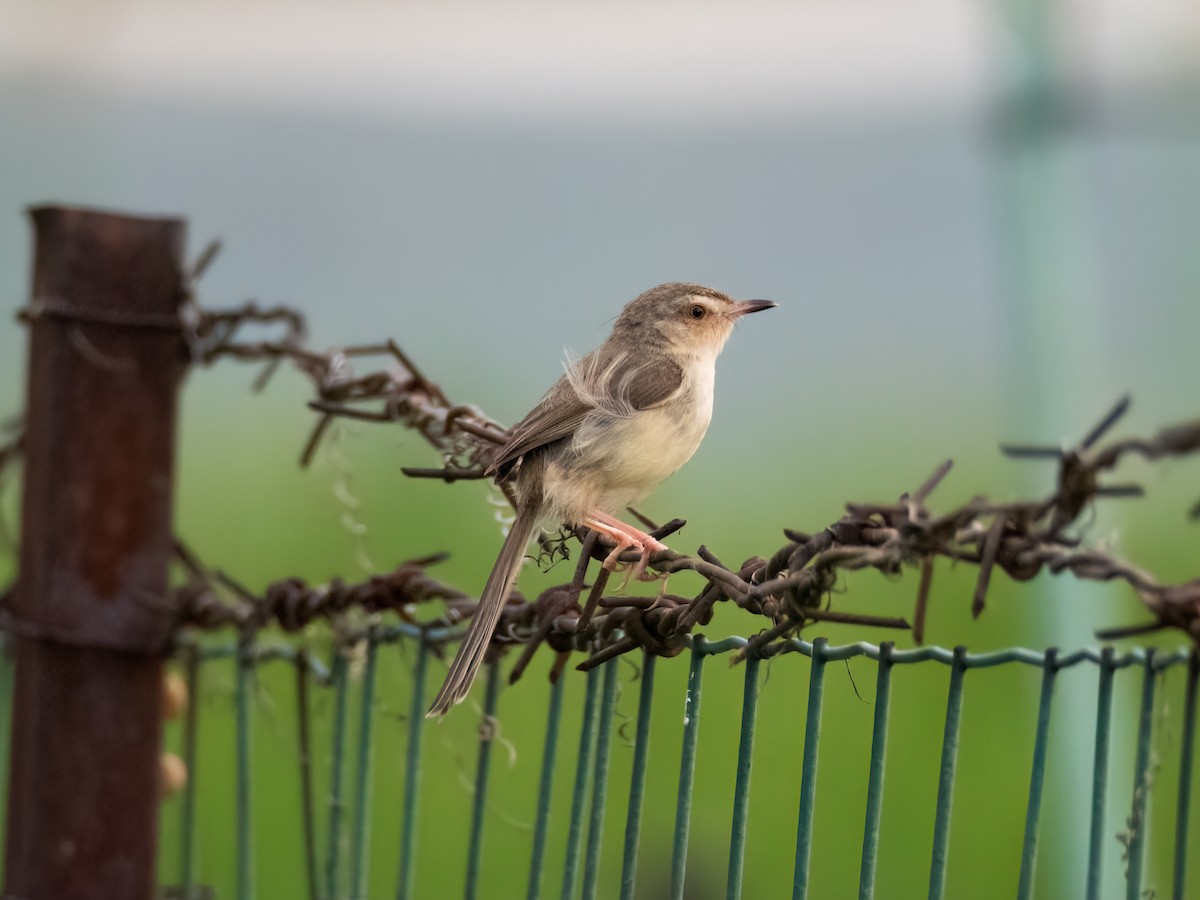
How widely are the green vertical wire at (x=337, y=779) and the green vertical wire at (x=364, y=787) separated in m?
0.03

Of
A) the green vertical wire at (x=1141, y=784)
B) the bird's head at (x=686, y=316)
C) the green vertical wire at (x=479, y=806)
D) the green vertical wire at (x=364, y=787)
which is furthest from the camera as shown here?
the bird's head at (x=686, y=316)

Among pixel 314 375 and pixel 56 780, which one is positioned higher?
pixel 314 375

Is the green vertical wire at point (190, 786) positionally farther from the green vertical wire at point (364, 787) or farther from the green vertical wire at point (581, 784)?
the green vertical wire at point (581, 784)

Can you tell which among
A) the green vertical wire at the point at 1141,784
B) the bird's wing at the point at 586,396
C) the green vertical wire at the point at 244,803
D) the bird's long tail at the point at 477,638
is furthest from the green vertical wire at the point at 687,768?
the green vertical wire at the point at 244,803

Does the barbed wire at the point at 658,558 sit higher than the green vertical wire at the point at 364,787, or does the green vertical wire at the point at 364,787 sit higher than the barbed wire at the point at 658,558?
the barbed wire at the point at 658,558

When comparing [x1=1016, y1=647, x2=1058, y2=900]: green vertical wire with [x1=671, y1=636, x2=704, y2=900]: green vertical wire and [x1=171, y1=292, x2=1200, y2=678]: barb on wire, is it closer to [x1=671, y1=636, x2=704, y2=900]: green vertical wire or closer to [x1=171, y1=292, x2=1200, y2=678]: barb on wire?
[x1=171, y1=292, x2=1200, y2=678]: barb on wire

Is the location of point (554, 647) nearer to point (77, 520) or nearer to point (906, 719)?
point (77, 520)

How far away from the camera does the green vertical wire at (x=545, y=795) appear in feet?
5.95

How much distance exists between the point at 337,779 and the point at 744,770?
38.1 inches

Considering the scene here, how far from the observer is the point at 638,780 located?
1650 mm

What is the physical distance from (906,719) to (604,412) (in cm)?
219

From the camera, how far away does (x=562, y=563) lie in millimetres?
2197

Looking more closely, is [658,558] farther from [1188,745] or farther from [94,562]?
[94,562]

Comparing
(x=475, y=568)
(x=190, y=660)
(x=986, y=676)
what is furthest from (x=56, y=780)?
(x=986, y=676)
